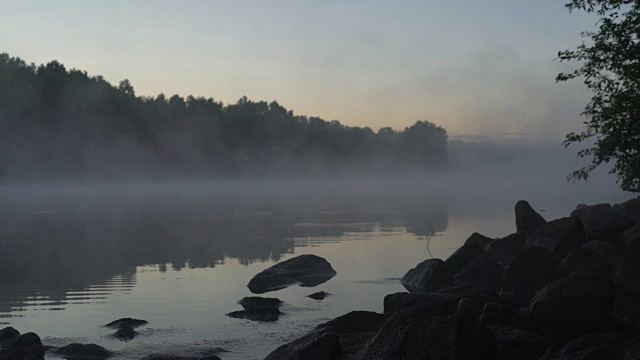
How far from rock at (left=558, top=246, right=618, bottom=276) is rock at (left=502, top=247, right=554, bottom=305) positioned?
2.09 ft

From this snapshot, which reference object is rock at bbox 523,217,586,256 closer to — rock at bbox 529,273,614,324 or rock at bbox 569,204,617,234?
rock at bbox 569,204,617,234

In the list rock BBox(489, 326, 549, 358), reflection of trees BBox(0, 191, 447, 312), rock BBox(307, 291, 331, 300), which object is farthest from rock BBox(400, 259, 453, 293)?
reflection of trees BBox(0, 191, 447, 312)

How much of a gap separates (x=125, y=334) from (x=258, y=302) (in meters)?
Result: 4.86

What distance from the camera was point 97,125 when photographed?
164m

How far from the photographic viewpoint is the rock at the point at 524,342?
47.9ft

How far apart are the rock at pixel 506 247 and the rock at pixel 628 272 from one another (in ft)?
29.2

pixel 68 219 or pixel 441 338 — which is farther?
pixel 68 219

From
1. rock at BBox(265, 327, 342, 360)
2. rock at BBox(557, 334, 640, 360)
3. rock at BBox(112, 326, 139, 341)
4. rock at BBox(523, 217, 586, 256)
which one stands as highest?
rock at BBox(523, 217, 586, 256)

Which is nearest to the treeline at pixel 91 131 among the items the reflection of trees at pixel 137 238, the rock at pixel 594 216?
the reflection of trees at pixel 137 238

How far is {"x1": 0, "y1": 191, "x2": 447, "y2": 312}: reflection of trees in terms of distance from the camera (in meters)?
29.9

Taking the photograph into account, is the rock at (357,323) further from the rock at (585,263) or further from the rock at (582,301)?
the rock at (585,263)

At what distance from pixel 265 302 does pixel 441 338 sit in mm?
10704

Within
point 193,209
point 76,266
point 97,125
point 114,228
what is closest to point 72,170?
point 97,125

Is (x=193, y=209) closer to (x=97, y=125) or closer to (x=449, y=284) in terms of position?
(x=449, y=284)
